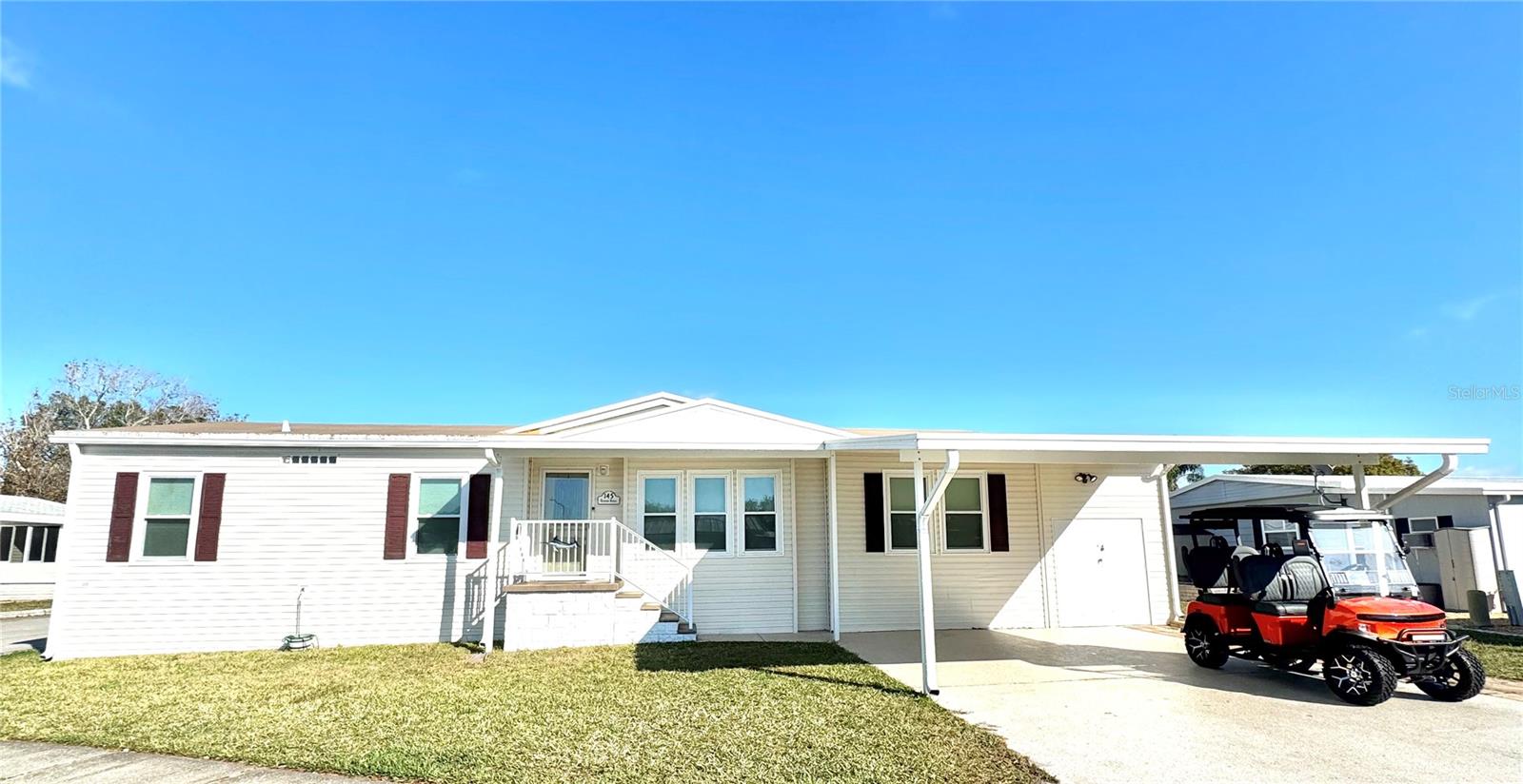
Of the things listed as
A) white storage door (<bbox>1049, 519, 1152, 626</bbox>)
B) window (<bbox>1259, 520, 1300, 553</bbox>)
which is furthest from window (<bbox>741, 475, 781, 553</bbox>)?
window (<bbox>1259, 520, 1300, 553</bbox>)

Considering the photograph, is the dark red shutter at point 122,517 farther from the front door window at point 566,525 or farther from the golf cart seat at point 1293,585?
the golf cart seat at point 1293,585

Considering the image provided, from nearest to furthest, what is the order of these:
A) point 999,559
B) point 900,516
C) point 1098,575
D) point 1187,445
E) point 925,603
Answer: point 925,603, point 1187,445, point 900,516, point 999,559, point 1098,575

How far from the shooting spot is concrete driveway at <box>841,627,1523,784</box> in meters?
4.37

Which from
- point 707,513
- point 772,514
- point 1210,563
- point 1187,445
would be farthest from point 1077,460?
point 707,513

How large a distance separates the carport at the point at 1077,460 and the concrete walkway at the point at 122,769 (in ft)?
16.4

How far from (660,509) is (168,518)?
663 centimetres

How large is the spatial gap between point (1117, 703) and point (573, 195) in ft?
41.9

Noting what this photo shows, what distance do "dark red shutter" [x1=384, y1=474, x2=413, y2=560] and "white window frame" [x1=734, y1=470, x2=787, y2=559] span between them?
4.67 metres

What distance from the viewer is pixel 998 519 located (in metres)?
11.2

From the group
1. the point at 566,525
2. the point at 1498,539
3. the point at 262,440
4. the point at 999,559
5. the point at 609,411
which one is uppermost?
the point at 609,411

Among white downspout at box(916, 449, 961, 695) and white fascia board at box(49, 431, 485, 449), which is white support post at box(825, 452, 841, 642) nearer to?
white downspout at box(916, 449, 961, 695)

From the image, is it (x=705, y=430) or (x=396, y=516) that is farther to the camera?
(x=705, y=430)

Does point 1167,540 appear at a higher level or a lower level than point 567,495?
lower

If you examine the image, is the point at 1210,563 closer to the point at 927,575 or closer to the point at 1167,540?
the point at 927,575
